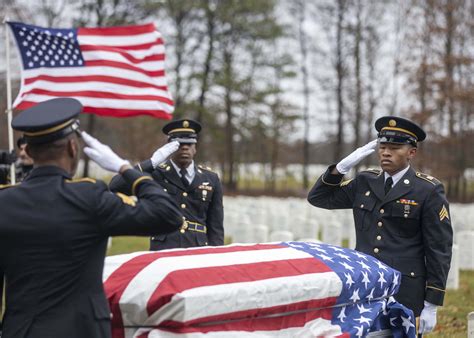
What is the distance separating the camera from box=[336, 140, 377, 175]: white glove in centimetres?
438

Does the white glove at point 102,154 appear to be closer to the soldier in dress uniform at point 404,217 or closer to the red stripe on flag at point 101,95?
the soldier in dress uniform at point 404,217

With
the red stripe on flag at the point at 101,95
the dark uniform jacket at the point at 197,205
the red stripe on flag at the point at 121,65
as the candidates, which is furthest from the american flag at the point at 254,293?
the red stripe on flag at the point at 121,65

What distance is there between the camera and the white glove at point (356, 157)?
438 centimetres

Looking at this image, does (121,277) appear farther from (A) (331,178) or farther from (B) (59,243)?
(A) (331,178)

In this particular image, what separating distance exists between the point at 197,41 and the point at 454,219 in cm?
1947

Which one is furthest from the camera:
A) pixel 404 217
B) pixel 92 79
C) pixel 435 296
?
pixel 92 79

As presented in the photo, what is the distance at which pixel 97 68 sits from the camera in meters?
7.93

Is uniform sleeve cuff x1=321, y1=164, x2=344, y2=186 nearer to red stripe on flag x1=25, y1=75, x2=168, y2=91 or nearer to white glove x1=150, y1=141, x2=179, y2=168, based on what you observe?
white glove x1=150, y1=141, x2=179, y2=168

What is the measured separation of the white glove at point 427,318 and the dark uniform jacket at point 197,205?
188 cm

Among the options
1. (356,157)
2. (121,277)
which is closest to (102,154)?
(121,277)

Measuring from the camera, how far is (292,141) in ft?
130

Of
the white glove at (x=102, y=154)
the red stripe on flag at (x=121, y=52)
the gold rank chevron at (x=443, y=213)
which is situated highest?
the red stripe on flag at (x=121, y=52)

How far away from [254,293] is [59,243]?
96 centimetres

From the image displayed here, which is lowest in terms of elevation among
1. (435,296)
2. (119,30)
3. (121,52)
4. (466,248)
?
(466,248)
